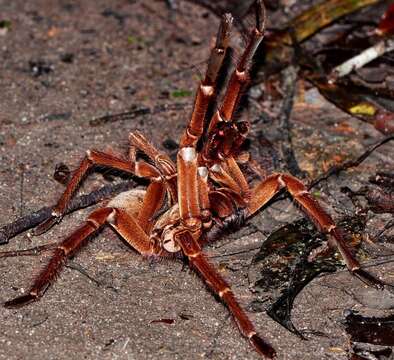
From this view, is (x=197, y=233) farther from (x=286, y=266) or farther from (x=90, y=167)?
(x=90, y=167)

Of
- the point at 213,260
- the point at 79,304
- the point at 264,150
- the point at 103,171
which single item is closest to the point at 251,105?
the point at 264,150

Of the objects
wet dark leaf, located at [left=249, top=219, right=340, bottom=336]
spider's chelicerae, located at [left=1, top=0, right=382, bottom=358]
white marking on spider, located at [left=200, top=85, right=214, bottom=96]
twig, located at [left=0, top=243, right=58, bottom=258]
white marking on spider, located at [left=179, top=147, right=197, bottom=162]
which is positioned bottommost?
twig, located at [left=0, top=243, right=58, bottom=258]

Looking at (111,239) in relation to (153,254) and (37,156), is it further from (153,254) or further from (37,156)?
(37,156)

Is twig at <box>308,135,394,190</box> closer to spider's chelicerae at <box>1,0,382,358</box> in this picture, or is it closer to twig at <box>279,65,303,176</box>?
twig at <box>279,65,303,176</box>

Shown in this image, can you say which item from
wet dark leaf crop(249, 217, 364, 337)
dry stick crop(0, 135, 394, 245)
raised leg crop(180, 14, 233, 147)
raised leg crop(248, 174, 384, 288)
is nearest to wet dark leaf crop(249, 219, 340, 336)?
wet dark leaf crop(249, 217, 364, 337)

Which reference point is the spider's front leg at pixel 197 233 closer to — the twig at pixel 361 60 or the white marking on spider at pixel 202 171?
the white marking on spider at pixel 202 171

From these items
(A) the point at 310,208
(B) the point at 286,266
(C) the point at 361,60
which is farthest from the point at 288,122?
(B) the point at 286,266

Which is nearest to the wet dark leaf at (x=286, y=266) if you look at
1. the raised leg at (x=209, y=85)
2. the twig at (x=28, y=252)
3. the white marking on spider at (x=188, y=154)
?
the white marking on spider at (x=188, y=154)
